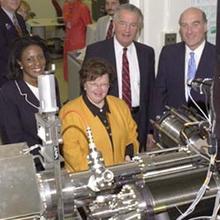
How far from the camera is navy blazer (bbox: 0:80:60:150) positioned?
2.09 metres

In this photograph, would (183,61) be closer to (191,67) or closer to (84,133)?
(191,67)

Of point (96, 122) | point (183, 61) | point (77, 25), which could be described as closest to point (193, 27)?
point (183, 61)

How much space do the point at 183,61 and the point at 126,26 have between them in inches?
15.8

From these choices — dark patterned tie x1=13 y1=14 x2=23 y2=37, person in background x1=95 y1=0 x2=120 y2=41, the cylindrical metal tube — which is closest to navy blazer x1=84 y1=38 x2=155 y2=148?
person in background x1=95 y1=0 x2=120 y2=41

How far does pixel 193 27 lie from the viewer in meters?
2.37

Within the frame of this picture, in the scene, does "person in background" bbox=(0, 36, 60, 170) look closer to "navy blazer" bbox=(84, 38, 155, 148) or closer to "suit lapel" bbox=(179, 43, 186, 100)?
"navy blazer" bbox=(84, 38, 155, 148)

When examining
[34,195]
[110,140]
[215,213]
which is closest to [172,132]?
[215,213]

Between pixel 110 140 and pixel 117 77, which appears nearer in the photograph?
pixel 110 140

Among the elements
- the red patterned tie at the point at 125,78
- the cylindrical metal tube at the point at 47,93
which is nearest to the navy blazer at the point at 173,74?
the red patterned tie at the point at 125,78

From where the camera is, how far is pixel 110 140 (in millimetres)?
1979

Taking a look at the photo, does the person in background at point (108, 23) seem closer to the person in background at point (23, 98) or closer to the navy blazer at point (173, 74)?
the navy blazer at point (173, 74)

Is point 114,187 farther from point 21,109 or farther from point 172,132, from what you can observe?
point 21,109

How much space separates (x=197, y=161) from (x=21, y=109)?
1.25 m

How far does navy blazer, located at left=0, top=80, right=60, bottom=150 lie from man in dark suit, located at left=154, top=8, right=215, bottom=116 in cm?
72
